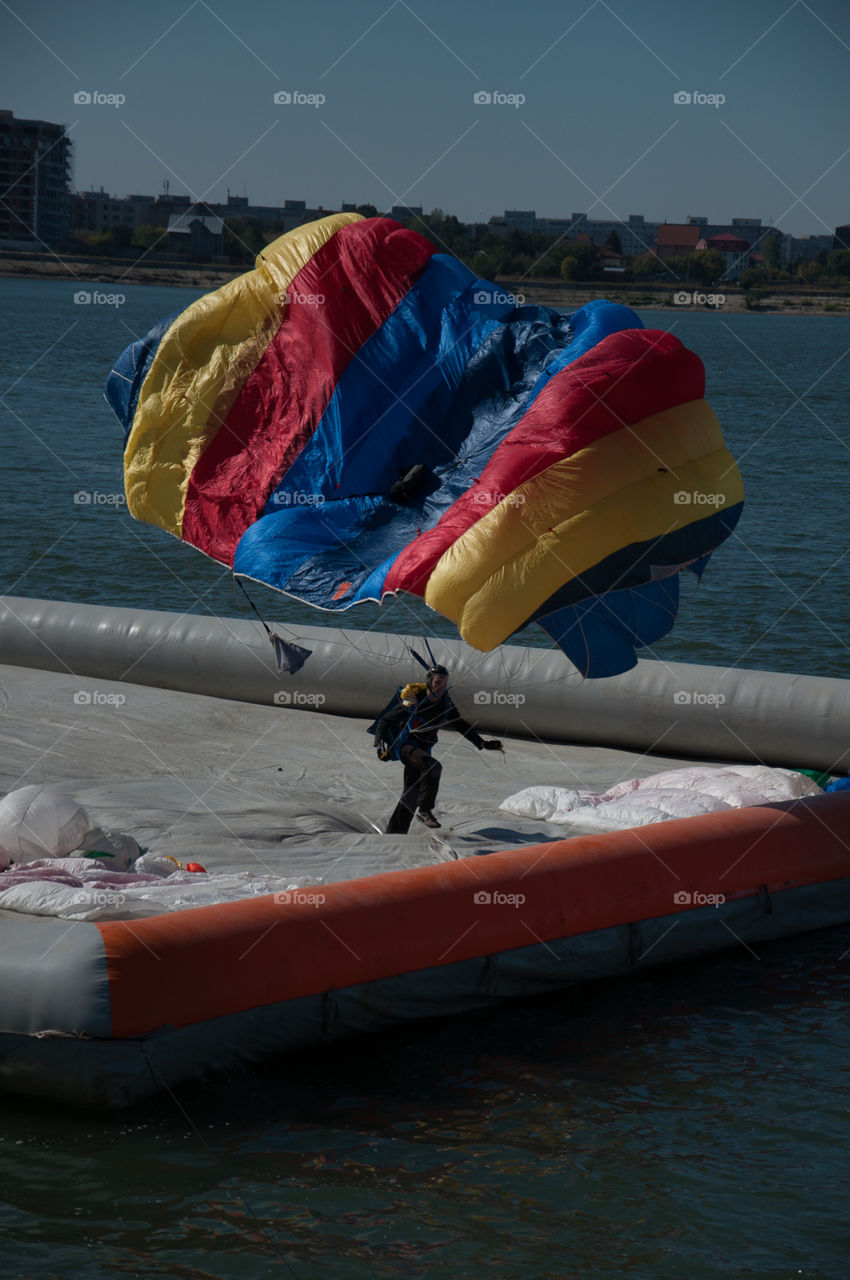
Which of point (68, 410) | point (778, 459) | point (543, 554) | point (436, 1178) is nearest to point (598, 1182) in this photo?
point (436, 1178)

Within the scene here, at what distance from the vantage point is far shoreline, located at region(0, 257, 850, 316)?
55.3 metres

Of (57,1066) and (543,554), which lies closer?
(57,1066)

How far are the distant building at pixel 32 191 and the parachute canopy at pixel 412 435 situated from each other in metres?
60.8

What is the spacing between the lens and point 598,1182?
6.62 metres

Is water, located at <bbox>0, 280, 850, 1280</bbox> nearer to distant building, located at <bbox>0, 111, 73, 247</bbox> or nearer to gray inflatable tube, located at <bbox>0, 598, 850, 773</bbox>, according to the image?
gray inflatable tube, located at <bbox>0, 598, 850, 773</bbox>

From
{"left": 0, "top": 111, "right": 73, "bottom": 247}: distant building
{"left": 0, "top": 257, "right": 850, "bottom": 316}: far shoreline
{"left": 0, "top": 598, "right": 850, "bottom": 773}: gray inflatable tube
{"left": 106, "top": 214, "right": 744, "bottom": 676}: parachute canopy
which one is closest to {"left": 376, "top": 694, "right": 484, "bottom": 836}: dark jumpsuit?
{"left": 106, "top": 214, "right": 744, "bottom": 676}: parachute canopy

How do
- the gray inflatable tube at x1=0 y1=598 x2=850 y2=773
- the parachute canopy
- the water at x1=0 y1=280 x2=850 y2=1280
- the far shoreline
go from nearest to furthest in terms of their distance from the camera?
1. the water at x1=0 y1=280 x2=850 y2=1280
2. the parachute canopy
3. the gray inflatable tube at x1=0 y1=598 x2=850 y2=773
4. the far shoreline

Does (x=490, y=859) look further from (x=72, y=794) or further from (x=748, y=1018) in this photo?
(x=72, y=794)

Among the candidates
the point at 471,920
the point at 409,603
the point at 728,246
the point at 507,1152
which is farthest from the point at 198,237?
the point at 507,1152

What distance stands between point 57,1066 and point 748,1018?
406cm

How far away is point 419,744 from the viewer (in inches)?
366

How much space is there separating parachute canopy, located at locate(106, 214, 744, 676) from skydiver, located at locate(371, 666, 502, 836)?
0.83 metres

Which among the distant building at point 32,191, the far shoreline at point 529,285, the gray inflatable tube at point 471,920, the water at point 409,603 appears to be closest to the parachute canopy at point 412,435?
the water at point 409,603

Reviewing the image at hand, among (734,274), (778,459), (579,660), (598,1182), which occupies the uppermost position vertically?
(734,274)
